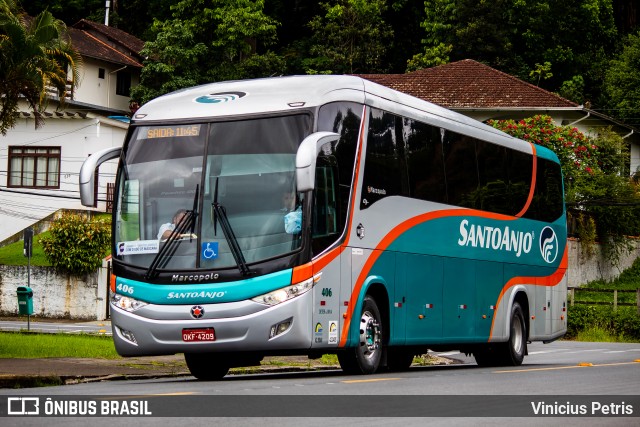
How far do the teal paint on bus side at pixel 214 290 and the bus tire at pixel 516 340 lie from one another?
8625mm

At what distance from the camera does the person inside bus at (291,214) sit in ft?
53.0

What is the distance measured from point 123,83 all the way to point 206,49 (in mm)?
7433

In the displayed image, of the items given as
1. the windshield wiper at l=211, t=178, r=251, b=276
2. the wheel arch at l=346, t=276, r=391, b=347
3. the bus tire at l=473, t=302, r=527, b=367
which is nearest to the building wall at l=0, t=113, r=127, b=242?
the bus tire at l=473, t=302, r=527, b=367

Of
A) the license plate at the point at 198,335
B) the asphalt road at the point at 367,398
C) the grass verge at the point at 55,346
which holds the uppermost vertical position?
the license plate at the point at 198,335

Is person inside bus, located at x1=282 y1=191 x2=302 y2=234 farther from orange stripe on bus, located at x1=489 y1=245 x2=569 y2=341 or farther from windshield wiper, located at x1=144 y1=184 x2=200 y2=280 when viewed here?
orange stripe on bus, located at x1=489 y1=245 x2=569 y2=341

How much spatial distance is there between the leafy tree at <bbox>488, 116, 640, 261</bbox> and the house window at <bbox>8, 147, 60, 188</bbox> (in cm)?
2111

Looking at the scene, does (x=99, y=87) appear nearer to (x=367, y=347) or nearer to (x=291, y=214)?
(x=367, y=347)

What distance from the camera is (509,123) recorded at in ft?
175

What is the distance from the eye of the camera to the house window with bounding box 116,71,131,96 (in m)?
73.7

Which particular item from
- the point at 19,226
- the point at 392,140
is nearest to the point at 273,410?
the point at 392,140

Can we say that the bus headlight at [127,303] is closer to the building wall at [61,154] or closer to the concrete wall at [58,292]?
the concrete wall at [58,292]

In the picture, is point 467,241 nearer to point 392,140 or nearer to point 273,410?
point 392,140

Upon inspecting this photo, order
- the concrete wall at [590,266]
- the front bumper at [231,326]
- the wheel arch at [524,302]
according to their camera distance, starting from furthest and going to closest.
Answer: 1. the concrete wall at [590,266]
2. the wheel arch at [524,302]
3. the front bumper at [231,326]

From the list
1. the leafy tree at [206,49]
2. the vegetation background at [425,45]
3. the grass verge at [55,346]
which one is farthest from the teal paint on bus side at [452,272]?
the vegetation background at [425,45]
